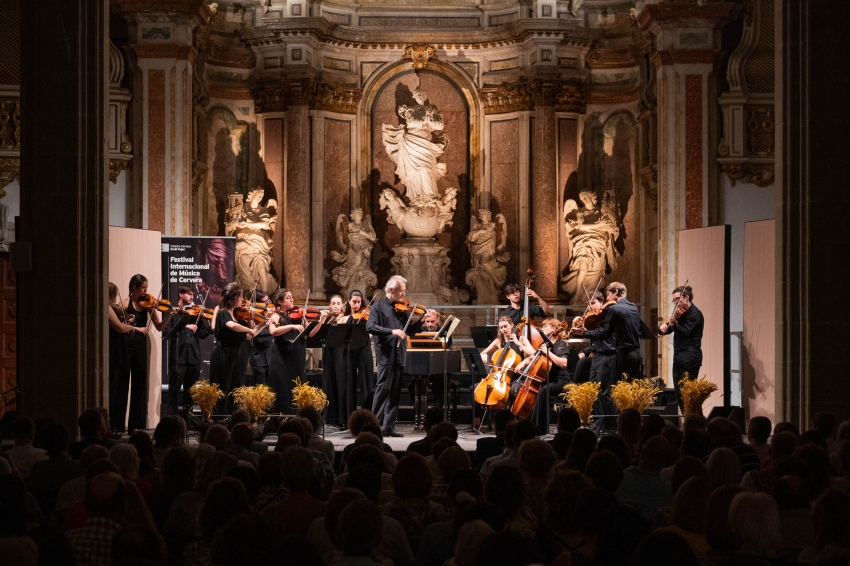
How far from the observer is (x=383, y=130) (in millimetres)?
18516

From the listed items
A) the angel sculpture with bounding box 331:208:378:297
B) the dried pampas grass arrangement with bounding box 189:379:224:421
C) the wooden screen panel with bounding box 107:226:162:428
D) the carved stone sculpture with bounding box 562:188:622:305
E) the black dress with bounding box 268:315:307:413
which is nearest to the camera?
the dried pampas grass arrangement with bounding box 189:379:224:421

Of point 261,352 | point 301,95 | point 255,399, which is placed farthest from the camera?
point 301,95

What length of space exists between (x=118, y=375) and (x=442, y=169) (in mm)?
8433

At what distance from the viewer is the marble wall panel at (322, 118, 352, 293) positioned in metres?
18.5

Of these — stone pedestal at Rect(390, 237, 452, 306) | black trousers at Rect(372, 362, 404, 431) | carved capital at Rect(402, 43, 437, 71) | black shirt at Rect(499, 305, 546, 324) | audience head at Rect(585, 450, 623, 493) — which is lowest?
black trousers at Rect(372, 362, 404, 431)

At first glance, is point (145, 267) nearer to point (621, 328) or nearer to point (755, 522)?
point (621, 328)

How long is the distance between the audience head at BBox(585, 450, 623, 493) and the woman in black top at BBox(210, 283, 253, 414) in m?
6.84

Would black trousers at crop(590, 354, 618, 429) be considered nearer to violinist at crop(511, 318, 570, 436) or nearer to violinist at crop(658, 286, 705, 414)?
violinist at crop(511, 318, 570, 436)

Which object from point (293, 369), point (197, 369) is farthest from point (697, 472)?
point (197, 369)

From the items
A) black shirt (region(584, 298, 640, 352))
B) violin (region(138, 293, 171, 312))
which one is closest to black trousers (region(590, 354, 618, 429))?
black shirt (region(584, 298, 640, 352))

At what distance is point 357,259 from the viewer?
18.0m

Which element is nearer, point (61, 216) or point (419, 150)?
point (61, 216)

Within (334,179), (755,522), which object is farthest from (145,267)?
(755,522)

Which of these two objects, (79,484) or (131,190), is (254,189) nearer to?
(131,190)
